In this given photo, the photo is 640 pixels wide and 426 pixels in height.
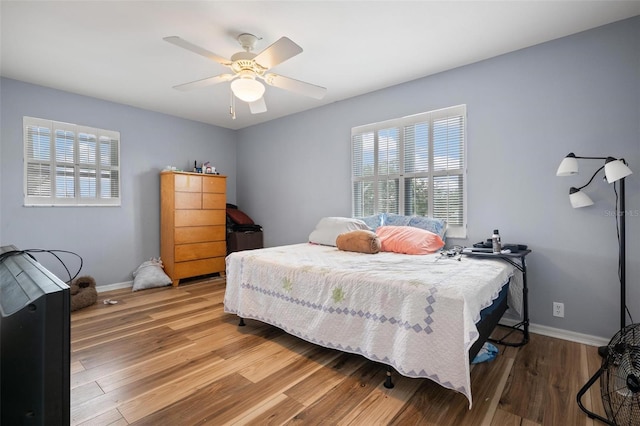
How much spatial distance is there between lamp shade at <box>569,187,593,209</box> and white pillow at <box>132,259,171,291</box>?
4.54 metres

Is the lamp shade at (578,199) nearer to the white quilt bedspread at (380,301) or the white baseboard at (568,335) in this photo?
the white quilt bedspread at (380,301)

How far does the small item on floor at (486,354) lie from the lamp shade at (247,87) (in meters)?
2.49

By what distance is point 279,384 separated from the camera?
6.29 ft

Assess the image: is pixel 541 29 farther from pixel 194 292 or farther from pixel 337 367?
pixel 194 292

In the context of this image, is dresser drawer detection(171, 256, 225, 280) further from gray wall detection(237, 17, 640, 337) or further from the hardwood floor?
gray wall detection(237, 17, 640, 337)

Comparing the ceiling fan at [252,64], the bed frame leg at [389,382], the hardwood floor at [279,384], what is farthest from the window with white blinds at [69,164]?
the bed frame leg at [389,382]

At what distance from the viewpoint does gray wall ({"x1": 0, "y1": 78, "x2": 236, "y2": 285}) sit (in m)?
3.40

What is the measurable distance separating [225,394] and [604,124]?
10.9 ft

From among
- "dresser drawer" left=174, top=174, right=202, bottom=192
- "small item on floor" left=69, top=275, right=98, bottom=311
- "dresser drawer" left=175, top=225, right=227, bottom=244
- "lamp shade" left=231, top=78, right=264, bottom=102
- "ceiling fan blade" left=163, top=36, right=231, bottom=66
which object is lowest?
"small item on floor" left=69, top=275, right=98, bottom=311

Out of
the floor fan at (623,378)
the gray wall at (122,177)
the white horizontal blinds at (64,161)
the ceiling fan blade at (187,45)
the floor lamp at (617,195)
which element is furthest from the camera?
the white horizontal blinds at (64,161)

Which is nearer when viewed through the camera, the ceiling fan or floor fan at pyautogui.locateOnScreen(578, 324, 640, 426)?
floor fan at pyautogui.locateOnScreen(578, 324, 640, 426)

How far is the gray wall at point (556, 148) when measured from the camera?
2334 millimetres

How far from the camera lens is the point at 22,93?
344 cm

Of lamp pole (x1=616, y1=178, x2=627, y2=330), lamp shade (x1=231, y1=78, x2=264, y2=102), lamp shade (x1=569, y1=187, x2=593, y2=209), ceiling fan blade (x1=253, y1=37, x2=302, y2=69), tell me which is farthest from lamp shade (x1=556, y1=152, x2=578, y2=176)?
lamp shade (x1=231, y1=78, x2=264, y2=102)
